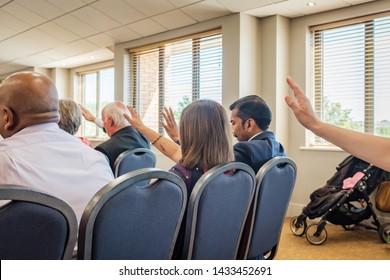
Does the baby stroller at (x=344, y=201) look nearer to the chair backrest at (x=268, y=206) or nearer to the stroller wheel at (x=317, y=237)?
the stroller wheel at (x=317, y=237)

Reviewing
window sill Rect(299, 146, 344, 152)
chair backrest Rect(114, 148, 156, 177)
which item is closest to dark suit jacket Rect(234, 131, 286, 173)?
chair backrest Rect(114, 148, 156, 177)

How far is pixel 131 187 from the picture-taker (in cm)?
103

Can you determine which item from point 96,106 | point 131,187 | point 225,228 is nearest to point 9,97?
point 131,187

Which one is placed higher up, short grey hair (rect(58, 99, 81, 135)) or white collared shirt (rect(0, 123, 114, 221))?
short grey hair (rect(58, 99, 81, 135))

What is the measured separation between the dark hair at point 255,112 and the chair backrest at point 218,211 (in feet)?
2.65

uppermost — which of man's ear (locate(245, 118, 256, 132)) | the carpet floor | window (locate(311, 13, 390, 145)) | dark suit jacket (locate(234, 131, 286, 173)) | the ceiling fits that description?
the ceiling

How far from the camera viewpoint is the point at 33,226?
81cm

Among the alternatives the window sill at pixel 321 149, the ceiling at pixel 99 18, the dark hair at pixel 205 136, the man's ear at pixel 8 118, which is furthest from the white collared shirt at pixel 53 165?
the window sill at pixel 321 149

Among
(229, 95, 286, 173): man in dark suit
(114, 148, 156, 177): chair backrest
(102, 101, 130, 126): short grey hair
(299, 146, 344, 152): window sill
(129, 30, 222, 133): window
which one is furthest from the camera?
(129, 30, 222, 133): window

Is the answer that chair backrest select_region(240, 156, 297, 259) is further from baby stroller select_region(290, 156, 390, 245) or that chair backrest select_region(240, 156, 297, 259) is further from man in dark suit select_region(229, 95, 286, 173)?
baby stroller select_region(290, 156, 390, 245)

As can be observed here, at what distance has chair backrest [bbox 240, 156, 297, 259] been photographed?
177cm

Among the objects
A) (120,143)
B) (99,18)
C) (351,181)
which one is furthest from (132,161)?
(99,18)

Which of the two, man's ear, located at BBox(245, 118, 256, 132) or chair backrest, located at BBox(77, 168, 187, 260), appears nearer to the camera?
chair backrest, located at BBox(77, 168, 187, 260)

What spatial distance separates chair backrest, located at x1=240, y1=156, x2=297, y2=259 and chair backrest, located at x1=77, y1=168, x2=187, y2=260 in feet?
2.10
